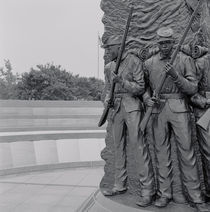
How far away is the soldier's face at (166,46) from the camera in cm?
374

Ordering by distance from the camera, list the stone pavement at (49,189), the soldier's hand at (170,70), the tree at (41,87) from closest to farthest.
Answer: the soldier's hand at (170,70), the stone pavement at (49,189), the tree at (41,87)

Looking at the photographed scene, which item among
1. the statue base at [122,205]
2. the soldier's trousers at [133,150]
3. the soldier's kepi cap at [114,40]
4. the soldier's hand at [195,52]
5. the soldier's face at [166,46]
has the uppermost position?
the soldier's kepi cap at [114,40]

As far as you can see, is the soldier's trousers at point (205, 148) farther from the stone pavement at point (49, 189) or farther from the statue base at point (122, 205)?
the stone pavement at point (49, 189)

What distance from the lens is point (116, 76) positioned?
389 cm

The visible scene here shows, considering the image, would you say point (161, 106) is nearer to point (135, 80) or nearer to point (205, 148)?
point (135, 80)

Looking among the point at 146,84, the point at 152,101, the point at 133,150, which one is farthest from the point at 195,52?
the point at 133,150

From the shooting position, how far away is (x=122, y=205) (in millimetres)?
4035

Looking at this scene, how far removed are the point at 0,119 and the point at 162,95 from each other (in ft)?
33.8

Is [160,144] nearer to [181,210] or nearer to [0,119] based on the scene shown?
[181,210]

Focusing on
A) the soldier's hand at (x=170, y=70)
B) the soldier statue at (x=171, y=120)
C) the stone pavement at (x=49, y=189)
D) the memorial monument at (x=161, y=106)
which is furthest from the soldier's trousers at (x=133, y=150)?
the stone pavement at (x=49, y=189)

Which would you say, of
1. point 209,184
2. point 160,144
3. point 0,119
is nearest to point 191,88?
point 160,144

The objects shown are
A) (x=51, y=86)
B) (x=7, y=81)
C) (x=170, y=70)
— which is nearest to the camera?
(x=170, y=70)

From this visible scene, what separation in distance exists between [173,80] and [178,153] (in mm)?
869

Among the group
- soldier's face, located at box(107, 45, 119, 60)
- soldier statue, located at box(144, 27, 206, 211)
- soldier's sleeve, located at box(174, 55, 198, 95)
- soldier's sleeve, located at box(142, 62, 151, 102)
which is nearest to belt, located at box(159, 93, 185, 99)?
soldier statue, located at box(144, 27, 206, 211)
